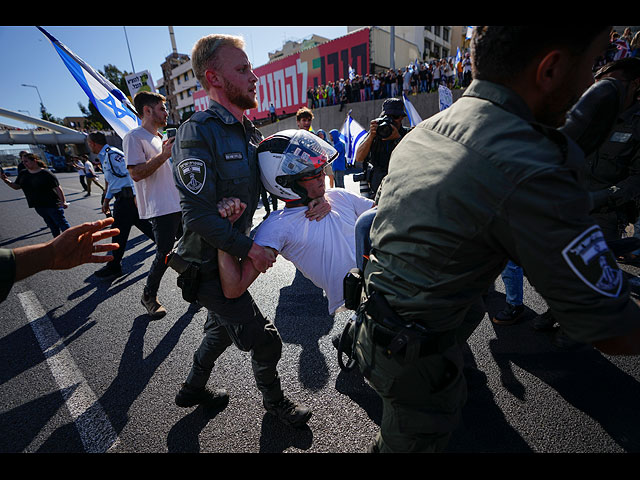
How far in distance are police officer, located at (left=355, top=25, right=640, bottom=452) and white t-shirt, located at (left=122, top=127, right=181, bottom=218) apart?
2.91 meters

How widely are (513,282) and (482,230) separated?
244 centimetres

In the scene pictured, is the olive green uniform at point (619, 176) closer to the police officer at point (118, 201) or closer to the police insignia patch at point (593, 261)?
the police insignia patch at point (593, 261)

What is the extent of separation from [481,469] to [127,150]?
3.91 m

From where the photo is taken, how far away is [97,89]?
3.83 m

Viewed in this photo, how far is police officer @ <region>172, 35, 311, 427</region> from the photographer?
1.61m

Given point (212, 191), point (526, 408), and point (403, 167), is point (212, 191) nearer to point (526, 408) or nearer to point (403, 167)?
point (403, 167)

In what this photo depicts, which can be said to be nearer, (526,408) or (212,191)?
(212,191)

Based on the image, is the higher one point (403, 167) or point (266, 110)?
point (266, 110)

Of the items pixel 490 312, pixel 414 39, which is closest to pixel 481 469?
pixel 490 312

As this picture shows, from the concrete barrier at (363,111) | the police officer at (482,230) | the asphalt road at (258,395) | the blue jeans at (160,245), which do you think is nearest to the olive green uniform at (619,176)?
the asphalt road at (258,395)

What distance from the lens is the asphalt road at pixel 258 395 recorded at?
1.87m

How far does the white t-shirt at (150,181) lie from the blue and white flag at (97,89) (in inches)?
26.2

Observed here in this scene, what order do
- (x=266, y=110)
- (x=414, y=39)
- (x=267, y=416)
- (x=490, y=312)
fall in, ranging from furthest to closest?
(x=414, y=39) < (x=266, y=110) < (x=490, y=312) < (x=267, y=416)

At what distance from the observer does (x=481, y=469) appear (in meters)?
1.51
